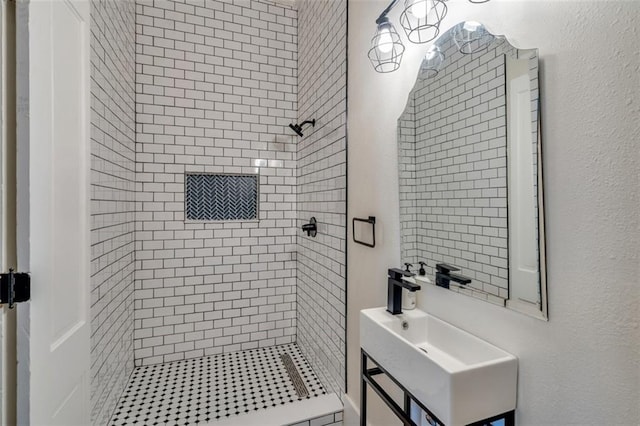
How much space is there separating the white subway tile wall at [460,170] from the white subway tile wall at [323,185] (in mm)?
641

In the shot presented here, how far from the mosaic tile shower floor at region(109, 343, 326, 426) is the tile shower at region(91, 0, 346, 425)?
1.1 inches

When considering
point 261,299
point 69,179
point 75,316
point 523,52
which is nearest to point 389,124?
point 523,52

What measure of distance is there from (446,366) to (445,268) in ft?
1.23

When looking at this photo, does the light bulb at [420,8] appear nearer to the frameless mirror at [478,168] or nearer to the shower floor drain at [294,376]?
the frameless mirror at [478,168]

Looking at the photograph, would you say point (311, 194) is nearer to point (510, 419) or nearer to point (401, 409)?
point (401, 409)

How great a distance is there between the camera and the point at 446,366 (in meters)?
0.84

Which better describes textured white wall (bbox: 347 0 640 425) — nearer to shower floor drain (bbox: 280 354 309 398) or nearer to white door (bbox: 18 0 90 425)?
white door (bbox: 18 0 90 425)

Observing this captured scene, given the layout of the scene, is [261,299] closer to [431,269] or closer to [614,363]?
[431,269]

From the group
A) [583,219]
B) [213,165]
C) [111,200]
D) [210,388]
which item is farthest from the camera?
[213,165]

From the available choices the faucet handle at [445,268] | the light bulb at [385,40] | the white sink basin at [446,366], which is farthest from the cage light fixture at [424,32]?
the white sink basin at [446,366]

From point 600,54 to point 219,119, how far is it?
243 centimetres

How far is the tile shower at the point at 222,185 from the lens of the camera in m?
2.02

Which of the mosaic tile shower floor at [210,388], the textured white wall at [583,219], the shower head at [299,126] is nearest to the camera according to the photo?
the textured white wall at [583,219]

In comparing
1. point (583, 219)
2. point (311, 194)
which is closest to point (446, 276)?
point (583, 219)
